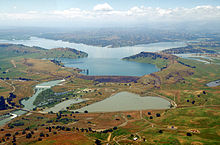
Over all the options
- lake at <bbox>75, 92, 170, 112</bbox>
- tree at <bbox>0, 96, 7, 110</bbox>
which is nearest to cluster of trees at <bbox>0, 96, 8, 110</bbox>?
tree at <bbox>0, 96, 7, 110</bbox>

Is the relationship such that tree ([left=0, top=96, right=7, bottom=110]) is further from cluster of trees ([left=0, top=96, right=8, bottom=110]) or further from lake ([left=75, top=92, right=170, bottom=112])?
lake ([left=75, top=92, right=170, bottom=112])

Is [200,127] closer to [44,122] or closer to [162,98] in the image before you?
[162,98]

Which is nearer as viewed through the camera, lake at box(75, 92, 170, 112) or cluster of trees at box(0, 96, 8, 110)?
lake at box(75, 92, 170, 112)

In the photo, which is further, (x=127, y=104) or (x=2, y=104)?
(x=2, y=104)

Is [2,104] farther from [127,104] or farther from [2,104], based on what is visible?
[127,104]

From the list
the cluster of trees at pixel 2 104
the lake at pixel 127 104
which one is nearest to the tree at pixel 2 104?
the cluster of trees at pixel 2 104

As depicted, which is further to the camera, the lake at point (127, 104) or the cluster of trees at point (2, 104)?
the cluster of trees at point (2, 104)

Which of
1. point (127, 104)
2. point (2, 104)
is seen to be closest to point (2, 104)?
point (2, 104)

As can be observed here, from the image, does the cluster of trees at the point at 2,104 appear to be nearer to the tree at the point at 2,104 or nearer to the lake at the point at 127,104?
the tree at the point at 2,104

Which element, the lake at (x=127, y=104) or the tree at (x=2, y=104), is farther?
the tree at (x=2, y=104)
